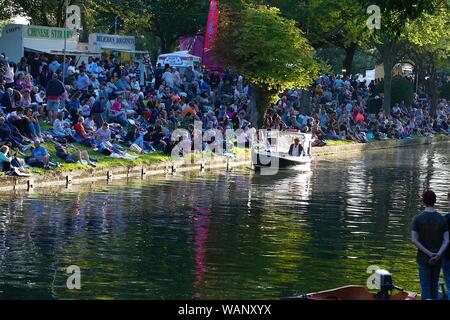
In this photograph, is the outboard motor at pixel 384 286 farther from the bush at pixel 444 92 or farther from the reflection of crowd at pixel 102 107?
the bush at pixel 444 92

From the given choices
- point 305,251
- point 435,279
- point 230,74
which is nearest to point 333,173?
point 230,74

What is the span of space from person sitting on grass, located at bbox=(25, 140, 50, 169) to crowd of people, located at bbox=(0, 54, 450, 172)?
3 cm

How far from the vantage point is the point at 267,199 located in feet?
112

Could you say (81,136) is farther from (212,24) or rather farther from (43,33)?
(212,24)

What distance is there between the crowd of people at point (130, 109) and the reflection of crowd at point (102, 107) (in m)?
0.04

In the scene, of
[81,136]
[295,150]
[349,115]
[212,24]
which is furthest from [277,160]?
[349,115]

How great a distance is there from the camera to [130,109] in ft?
149

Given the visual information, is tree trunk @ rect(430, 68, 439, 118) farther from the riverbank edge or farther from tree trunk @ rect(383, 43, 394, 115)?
the riverbank edge

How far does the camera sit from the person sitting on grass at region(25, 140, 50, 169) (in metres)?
34.6

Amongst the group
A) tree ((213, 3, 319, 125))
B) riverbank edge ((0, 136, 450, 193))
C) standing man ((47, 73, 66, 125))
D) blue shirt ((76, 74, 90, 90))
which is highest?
tree ((213, 3, 319, 125))

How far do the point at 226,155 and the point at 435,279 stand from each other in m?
29.2

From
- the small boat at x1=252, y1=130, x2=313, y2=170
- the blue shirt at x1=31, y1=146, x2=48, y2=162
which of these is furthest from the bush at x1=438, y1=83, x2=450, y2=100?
the blue shirt at x1=31, y1=146, x2=48, y2=162

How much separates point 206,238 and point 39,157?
34.4 ft

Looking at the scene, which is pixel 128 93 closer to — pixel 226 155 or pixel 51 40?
pixel 226 155
